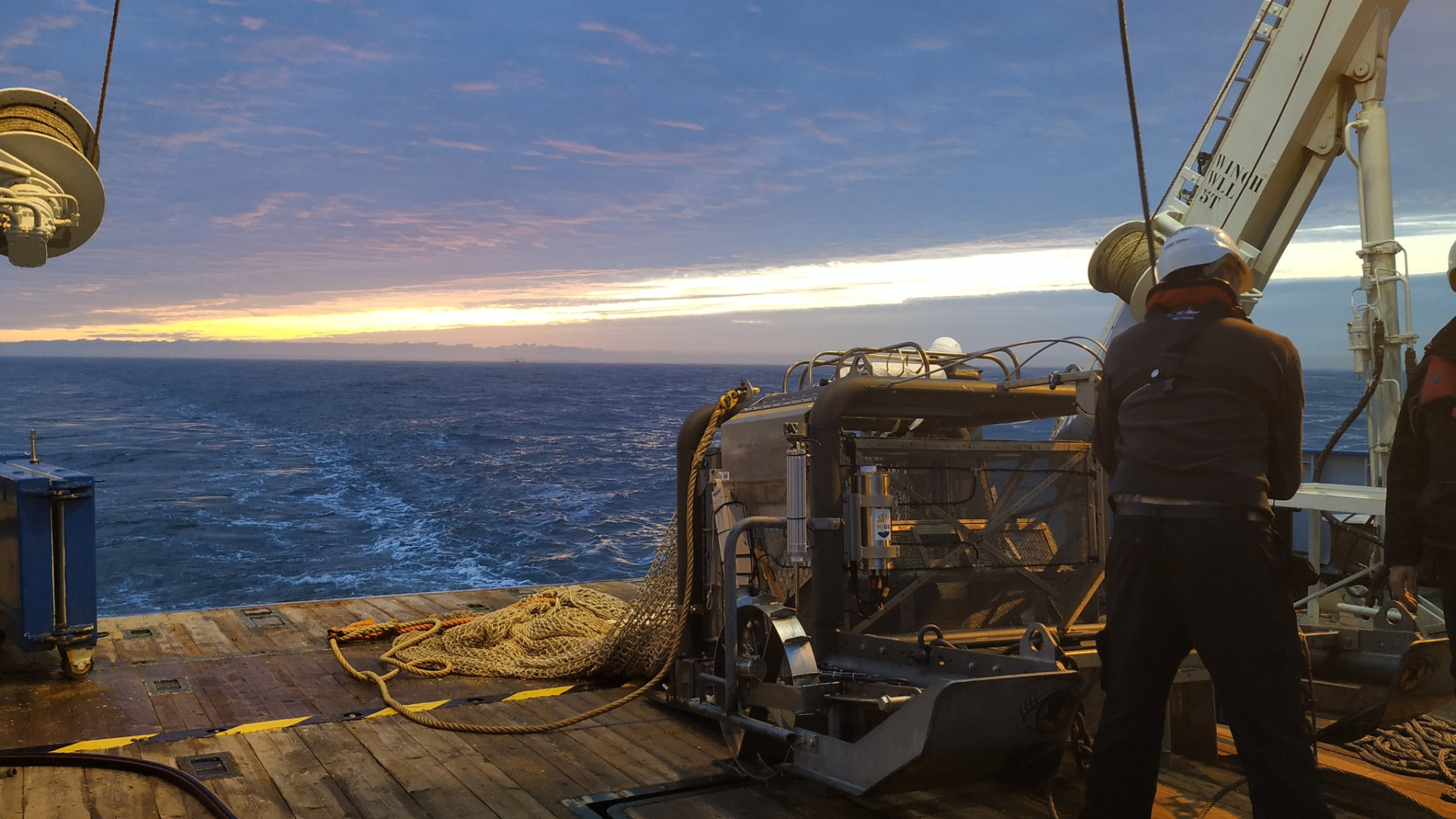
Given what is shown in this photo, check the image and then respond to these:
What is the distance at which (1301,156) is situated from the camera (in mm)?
7523

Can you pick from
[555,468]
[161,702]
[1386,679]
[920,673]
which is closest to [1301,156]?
[1386,679]

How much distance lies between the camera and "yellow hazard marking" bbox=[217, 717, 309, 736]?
18.2ft

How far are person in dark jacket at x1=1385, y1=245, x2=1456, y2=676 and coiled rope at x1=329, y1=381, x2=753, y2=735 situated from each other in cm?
299

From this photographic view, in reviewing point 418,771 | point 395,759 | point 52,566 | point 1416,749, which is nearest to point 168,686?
point 52,566

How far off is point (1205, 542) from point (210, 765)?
14.1 ft

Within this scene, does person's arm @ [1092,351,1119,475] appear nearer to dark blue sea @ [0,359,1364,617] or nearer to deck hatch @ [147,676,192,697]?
dark blue sea @ [0,359,1364,617]

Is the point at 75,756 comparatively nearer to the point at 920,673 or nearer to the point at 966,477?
the point at 920,673

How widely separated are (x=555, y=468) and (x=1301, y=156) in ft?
75.0

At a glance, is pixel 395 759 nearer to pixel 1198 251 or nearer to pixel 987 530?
pixel 987 530

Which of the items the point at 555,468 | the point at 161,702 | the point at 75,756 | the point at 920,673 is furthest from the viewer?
the point at 555,468

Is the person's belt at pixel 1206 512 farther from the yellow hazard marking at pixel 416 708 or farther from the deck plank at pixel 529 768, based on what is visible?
the yellow hazard marking at pixel 416 708

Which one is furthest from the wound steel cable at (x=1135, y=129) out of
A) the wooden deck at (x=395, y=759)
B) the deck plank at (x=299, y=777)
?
the deck plank at (x=299, y=777)

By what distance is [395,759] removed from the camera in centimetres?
518

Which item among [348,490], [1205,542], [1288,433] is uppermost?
[1288,433]
